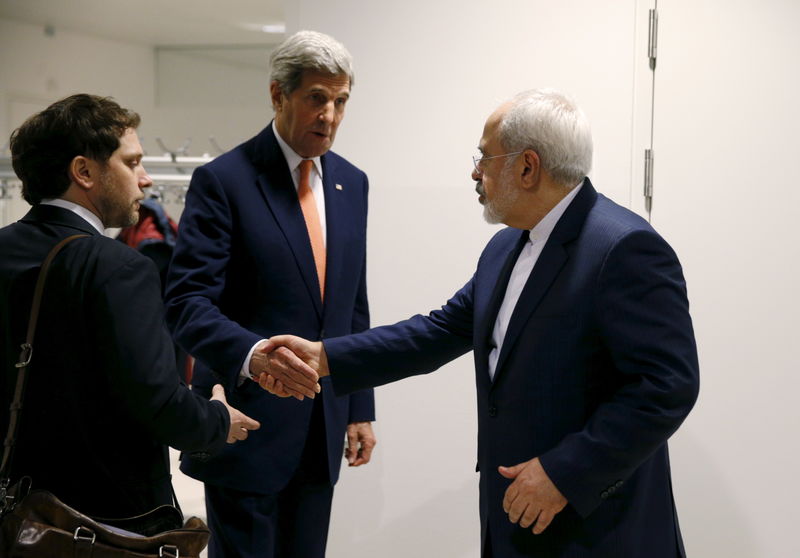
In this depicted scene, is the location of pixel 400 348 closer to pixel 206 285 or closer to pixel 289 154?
pixel 206 285

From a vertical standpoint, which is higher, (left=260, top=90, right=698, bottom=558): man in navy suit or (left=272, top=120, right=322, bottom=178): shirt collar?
(left=272, top=120, right=322, bottom=178): shirt collar

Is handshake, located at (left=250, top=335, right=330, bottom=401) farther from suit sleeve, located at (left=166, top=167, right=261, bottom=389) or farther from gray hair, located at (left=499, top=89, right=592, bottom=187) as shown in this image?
gray hair, located at (left=499, top=89, right=592, bottom=187)

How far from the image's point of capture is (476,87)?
11.0 ft

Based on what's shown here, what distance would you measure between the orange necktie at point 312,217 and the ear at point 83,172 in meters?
0.77

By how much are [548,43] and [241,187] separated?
137 centimetres

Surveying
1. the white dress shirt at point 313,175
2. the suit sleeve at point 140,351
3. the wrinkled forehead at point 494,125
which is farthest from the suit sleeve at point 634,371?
the white dress shirt at point 313,175

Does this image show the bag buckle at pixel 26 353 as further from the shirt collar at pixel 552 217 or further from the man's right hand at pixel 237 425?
the shirt collar at pixel 552 217

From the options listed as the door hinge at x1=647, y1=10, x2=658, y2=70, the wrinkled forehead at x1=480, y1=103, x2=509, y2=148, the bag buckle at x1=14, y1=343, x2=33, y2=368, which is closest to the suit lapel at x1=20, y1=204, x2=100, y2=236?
the bag buckle at x1=14, y1=343, x2=33, y2=368

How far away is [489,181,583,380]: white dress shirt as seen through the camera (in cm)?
205

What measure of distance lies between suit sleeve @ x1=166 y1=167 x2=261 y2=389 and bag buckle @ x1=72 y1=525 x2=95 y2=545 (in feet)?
2.42

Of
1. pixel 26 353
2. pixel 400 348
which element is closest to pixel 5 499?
pixel 26 353

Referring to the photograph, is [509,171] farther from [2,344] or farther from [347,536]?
[347,536]

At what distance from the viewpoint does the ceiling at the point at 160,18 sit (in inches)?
281

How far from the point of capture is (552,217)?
2.05 metres
